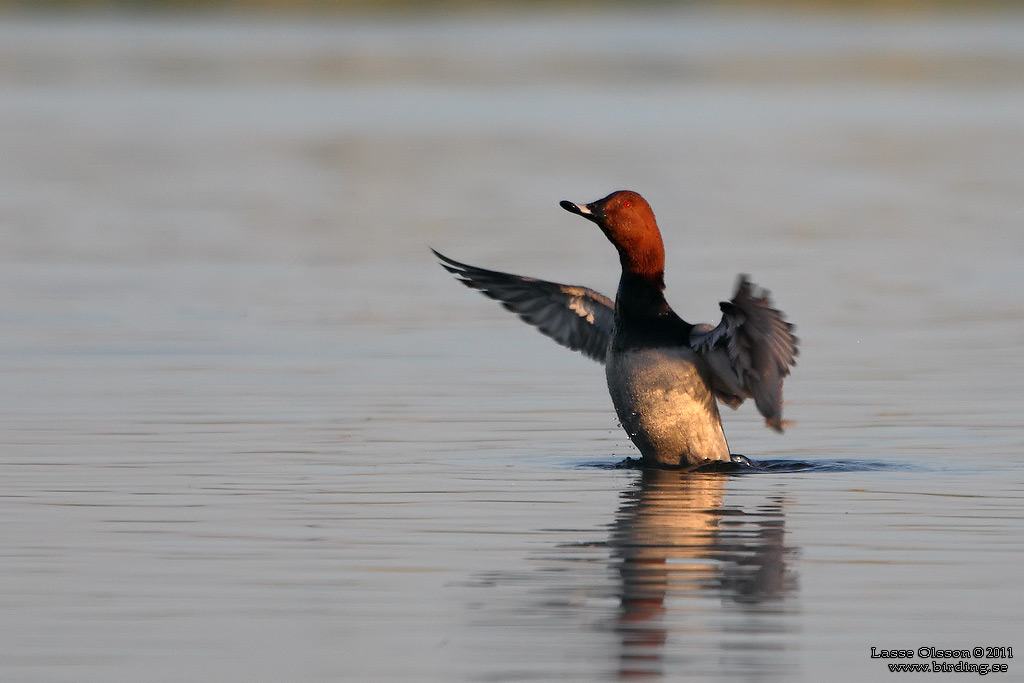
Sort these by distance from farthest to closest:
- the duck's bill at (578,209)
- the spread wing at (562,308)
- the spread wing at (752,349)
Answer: the spread wing at (562,308) → the duck's bill at (578,209) → the spread wing at (752,349)

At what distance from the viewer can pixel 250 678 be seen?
695 centimetres

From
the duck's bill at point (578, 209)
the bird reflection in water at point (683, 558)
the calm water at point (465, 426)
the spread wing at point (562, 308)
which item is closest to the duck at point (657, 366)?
the duck's bill at point (578, 209)

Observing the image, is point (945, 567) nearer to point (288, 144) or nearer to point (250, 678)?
point (250, 678)

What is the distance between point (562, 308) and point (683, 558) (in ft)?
12.3

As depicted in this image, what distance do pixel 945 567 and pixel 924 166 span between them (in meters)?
24.3

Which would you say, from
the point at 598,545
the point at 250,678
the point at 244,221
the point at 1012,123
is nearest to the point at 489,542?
the point at 598,545

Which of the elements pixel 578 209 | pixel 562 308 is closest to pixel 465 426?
pixel 562 308

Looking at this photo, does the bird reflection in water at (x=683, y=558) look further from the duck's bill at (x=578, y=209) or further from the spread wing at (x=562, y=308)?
the spread wing at (x=562, y=308)

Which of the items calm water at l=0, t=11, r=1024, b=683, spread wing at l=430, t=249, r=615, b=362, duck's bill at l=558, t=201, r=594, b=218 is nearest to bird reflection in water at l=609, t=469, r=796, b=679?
calm water at l=0, t=11, r=1024, b=683

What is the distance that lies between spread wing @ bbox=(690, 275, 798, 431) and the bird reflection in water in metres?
0.50

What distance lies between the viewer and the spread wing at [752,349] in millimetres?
10344

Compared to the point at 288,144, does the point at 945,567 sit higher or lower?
lower

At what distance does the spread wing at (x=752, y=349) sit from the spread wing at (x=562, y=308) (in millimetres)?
1060

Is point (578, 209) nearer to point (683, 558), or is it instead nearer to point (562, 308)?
point (562, 308)
